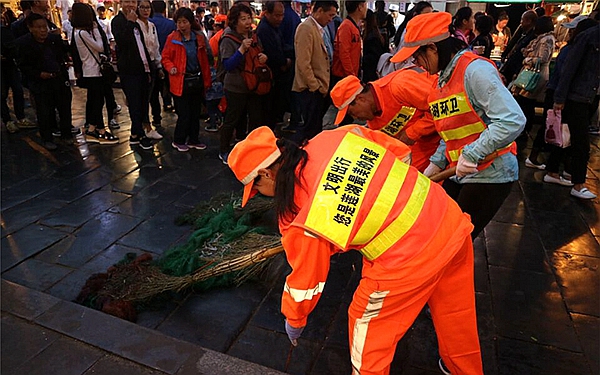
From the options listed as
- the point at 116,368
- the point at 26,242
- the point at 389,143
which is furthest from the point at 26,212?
the point at 389,143

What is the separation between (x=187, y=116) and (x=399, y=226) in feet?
15.8

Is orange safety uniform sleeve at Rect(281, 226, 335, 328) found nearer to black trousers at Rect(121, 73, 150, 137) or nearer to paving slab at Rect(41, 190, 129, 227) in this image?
paving slab at Rect(41, 190, 129, 227)

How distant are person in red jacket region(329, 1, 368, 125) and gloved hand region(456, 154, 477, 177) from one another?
127 inches

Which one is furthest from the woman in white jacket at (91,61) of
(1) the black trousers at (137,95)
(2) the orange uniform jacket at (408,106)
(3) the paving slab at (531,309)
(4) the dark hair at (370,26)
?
(3) the paving slab at (531,309)

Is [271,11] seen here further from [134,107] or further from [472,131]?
[472,131]

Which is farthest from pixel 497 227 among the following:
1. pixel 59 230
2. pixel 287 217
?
pixel 59 230

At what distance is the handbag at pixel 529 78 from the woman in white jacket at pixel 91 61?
18.4 feet

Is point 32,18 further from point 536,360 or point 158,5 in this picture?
point 536,360

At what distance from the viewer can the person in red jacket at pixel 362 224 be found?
1682 millimetres

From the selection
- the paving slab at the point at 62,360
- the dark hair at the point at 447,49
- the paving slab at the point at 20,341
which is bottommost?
the paving slab at the point at 62,360

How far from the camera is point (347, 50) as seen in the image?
573 centimetres

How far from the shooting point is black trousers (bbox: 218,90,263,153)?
543 cm

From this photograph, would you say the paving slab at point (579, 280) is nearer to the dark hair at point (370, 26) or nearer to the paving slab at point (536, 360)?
the paving slab at point (536, 360)

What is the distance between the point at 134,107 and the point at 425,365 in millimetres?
5149
